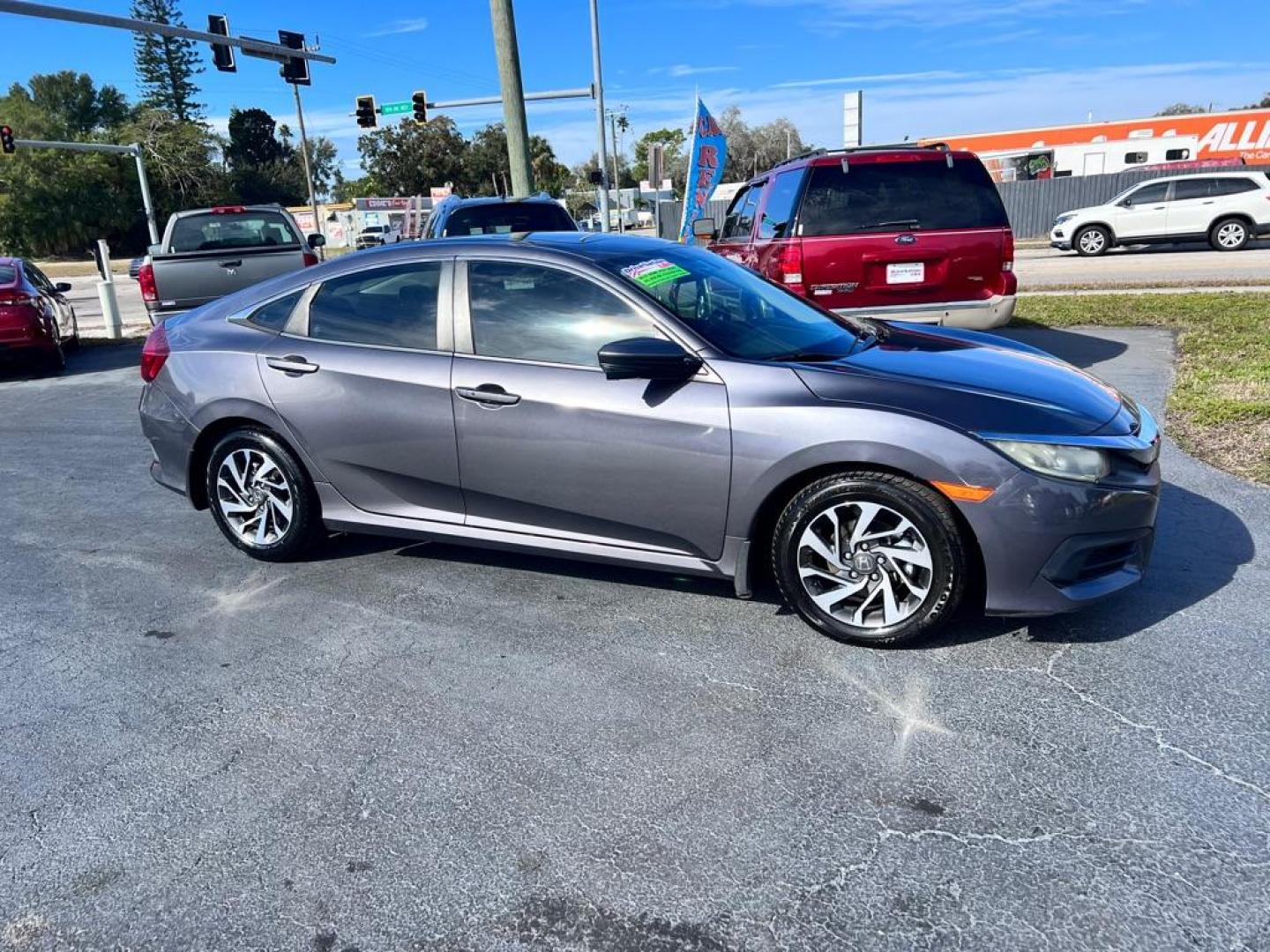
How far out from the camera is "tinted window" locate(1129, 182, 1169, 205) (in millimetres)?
20891

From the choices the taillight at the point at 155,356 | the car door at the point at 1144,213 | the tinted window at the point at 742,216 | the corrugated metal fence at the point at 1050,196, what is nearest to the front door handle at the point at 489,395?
the taillight at the point at 155,356

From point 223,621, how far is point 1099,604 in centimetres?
377

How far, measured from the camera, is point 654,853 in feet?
8.46

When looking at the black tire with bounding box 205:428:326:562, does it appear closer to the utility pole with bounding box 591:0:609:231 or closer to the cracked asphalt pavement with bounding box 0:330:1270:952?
the cracked asphalt pavement with bounding box 0:330:1270:952

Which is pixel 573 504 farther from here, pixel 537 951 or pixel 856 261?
pixel 856 261

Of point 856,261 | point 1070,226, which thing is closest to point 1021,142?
point 1070,226

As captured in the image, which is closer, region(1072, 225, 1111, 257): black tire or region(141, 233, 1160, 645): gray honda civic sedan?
region(141, 233, 1160, 645): gray honda civic sedan

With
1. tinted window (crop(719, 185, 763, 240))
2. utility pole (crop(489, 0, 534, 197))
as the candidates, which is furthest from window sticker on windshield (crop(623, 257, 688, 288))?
utility pole (crop(489, 0, 534, 197))

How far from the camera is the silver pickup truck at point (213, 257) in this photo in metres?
11.0

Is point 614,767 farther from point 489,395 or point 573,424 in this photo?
point 489,395

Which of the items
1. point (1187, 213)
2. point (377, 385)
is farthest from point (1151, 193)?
point (377, 385)

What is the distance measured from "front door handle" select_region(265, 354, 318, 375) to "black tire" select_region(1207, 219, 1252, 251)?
72.3 ft

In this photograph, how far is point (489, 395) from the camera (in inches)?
159

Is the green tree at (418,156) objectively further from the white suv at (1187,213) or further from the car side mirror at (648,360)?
the car side mirror at (648,360)
